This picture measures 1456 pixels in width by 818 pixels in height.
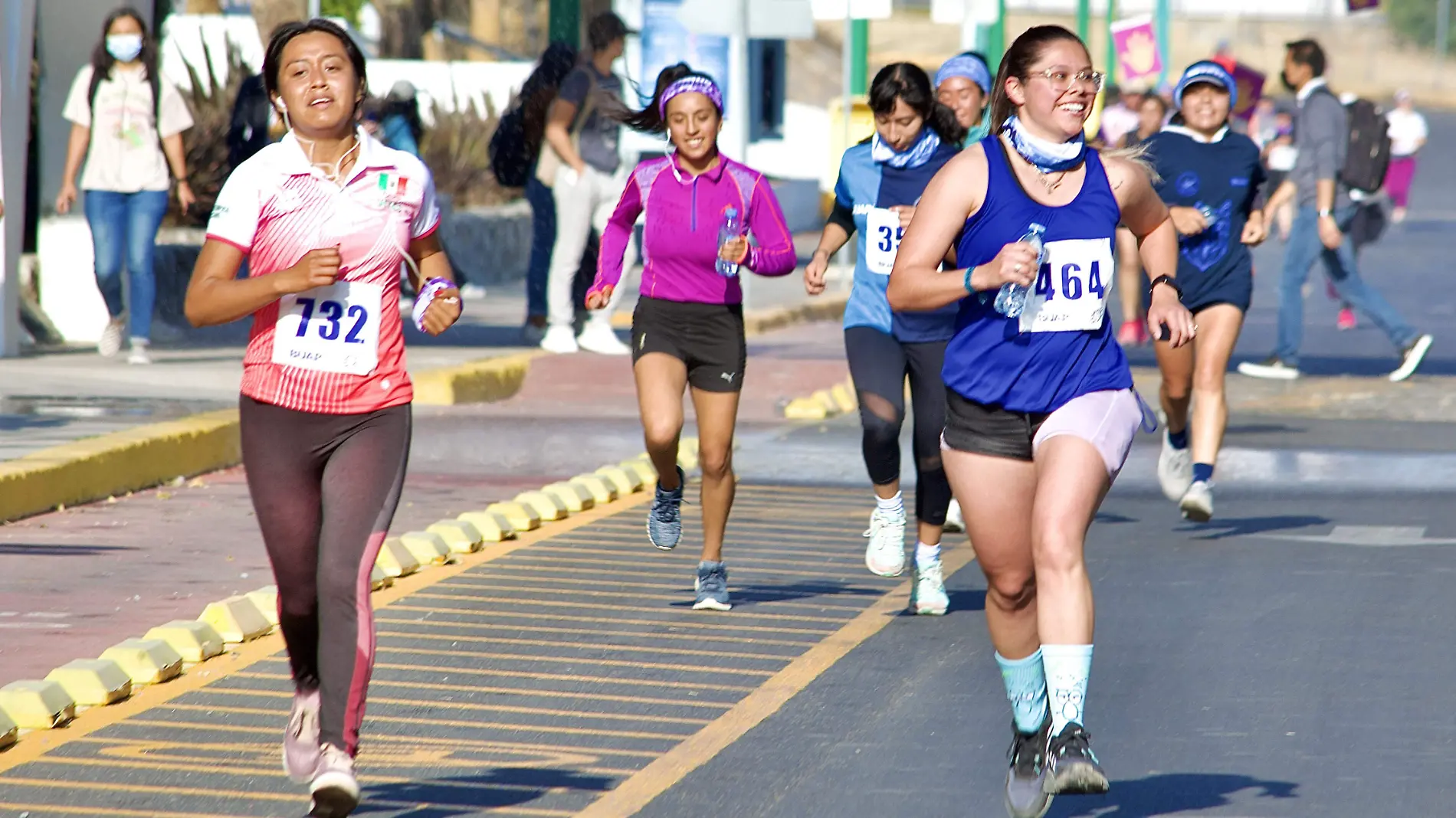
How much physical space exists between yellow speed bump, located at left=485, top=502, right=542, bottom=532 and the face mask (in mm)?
5261

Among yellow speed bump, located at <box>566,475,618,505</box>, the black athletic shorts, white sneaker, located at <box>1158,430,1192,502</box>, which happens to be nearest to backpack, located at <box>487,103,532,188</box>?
yellow speed bump, located at <box>566,475,618,505</box>

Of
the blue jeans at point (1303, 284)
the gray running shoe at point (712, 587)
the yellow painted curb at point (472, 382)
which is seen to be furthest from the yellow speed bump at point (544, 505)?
the blue jeans at point (1303, 284)

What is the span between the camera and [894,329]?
8820 millimetres

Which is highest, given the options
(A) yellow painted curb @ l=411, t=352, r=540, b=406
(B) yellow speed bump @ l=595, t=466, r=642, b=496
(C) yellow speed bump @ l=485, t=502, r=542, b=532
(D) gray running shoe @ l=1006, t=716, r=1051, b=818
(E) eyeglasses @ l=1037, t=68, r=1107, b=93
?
(E) eyeglasses @ l=1037, t=68, r=1107, b=93

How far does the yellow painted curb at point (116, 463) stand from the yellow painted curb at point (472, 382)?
2.31 m

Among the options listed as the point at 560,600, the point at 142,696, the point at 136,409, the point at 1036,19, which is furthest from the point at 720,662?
the point at 1036,19

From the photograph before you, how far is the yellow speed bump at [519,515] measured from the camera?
1038 centimetres

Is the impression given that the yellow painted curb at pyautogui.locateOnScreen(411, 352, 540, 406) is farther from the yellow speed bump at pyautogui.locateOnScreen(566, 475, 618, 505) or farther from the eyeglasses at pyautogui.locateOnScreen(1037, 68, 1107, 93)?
the eyeglasses at pyautogui.locateOnScreen(1037, 68, 1107, 93)

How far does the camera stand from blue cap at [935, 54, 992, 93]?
31.6 ft

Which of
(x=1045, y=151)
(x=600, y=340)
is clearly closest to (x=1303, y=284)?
(x=600, y=340)

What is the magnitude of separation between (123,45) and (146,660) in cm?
809

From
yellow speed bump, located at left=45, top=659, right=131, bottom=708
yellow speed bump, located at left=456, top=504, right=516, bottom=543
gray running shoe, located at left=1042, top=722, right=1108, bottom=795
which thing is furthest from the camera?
yellow speed bump, located at left=456, top=504, right=516, bottom=543

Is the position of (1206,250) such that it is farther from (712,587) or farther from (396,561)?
(396,561)

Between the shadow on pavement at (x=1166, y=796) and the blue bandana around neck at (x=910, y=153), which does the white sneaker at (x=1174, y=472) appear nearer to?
the blue bandana around neck at (x=910, y=153)
